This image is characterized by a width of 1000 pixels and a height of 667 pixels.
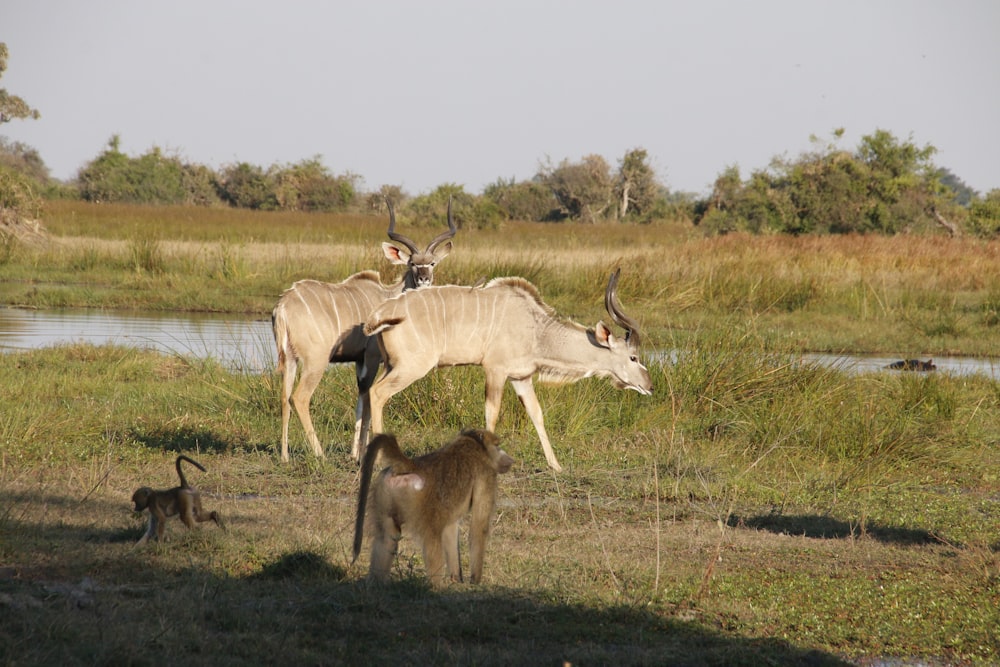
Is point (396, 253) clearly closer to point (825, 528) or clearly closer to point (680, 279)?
point (825, 528)

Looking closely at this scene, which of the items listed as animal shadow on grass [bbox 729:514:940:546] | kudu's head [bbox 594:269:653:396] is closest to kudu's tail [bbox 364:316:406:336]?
kudu's head [bbox 594:269:653:396]

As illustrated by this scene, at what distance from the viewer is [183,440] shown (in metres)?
8.35

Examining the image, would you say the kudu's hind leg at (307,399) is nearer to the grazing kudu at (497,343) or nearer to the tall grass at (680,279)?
the grazing kudu at (497,343)

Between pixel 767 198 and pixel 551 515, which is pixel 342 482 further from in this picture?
pixel 767 198

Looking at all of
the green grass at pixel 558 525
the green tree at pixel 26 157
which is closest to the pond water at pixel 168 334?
the green grass at pixel 558 525

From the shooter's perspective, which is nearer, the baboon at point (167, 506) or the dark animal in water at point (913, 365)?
the baboon at point (167, 506)

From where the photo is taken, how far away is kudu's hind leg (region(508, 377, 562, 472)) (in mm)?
8125

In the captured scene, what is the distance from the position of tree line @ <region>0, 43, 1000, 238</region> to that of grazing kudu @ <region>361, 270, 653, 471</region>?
58.0 ft

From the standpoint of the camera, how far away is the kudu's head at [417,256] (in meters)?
10.0

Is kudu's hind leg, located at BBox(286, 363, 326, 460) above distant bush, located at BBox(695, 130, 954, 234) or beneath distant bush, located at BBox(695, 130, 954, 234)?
beneath

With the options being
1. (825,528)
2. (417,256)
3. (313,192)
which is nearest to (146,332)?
(417,256)

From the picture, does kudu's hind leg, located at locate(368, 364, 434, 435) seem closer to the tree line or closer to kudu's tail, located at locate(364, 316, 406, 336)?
kudu's tail, located at locate(364, 316, 406, 336)

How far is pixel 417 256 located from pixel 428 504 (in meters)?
5.64

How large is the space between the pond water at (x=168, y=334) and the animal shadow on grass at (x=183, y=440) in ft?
7.32
